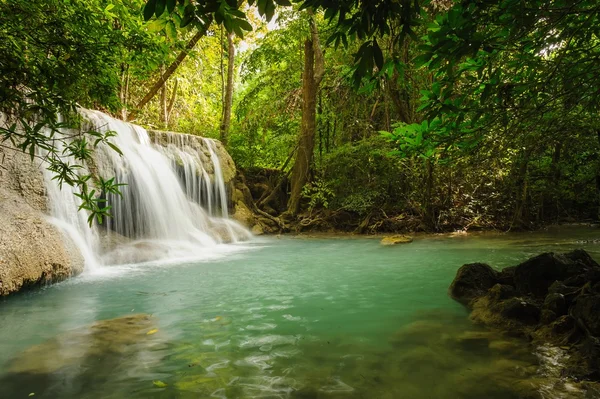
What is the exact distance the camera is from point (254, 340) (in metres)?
3.37

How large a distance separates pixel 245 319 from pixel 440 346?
78.6 inches

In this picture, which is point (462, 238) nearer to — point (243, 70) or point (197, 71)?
point (243, 70)

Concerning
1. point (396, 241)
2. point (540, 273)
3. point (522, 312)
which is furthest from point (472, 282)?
point (396, 241)

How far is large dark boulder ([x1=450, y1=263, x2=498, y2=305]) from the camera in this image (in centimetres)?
451

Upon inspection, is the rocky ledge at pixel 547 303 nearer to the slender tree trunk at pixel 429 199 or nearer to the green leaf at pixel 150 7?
the green leaf at pixel 150 7

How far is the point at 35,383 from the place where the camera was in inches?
103

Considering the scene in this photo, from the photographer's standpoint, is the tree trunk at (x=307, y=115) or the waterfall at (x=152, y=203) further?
the tree trunk at (x=307, y=115)

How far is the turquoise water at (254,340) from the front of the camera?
8.26 feet

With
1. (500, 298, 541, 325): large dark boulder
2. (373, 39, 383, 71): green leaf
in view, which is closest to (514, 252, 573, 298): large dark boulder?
(500, 298, 541, 325): large dark boulder

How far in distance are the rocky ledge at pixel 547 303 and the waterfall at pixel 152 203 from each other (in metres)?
6.21

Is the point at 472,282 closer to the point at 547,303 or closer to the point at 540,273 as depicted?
the point at 540,273

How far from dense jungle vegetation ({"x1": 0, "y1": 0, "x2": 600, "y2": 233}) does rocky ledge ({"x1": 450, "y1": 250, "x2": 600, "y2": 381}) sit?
4.70ft

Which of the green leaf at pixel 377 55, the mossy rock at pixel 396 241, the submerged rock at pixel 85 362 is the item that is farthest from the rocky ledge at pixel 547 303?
the mossy rock at pixel 396 241

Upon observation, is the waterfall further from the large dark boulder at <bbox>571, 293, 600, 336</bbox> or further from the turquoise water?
the large dark boulder at <bbox>571, 293, 600, 336</bbox>
